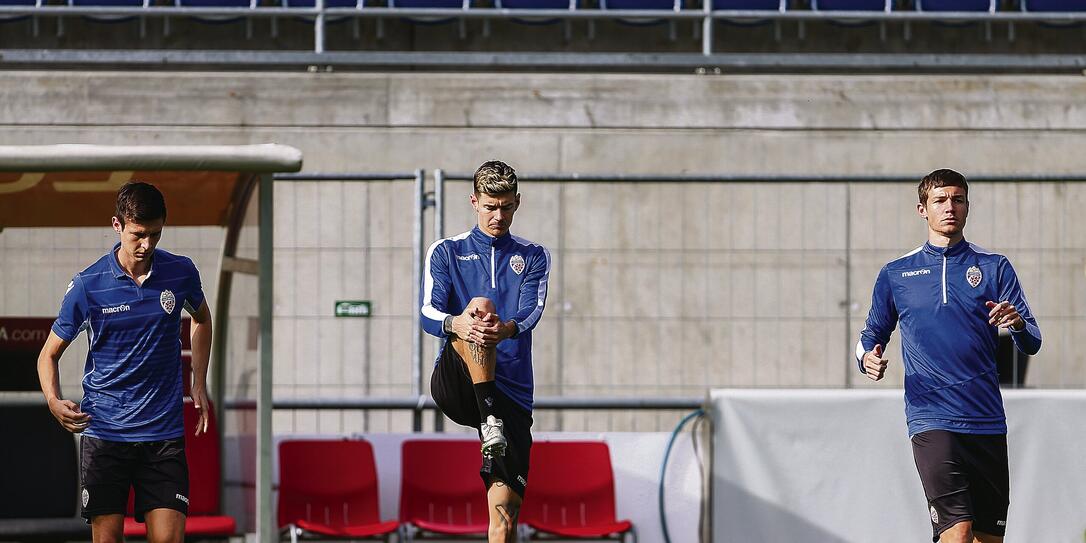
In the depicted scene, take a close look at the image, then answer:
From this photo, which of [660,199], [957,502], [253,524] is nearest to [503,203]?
[957,502]

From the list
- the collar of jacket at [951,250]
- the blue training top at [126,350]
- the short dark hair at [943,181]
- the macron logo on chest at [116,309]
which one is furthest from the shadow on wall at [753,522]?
the macron logo on chest at [116,309]

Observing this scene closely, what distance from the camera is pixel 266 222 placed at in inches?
238

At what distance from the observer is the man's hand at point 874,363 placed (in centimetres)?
525

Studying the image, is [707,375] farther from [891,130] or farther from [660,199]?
[891,130]

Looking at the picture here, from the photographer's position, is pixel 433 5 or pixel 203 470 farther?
pixel 433 5

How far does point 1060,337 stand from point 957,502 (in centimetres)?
513

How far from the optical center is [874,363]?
5.29 metres

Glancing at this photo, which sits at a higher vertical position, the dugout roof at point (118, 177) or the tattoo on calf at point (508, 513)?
the dugout roof at point (118, 177)

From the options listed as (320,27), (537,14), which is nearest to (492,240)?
(320,27)

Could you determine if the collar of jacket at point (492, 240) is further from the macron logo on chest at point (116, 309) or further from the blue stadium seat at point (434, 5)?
the blue stadium seat at point (434, 5)

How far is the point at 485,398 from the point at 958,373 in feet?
6.70

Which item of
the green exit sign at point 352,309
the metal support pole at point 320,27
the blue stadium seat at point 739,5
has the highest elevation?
the blue stadium seat at point 739,5

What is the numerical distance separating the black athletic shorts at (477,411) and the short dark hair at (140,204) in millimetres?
1382

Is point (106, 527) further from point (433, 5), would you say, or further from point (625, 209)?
point (433, 5)
